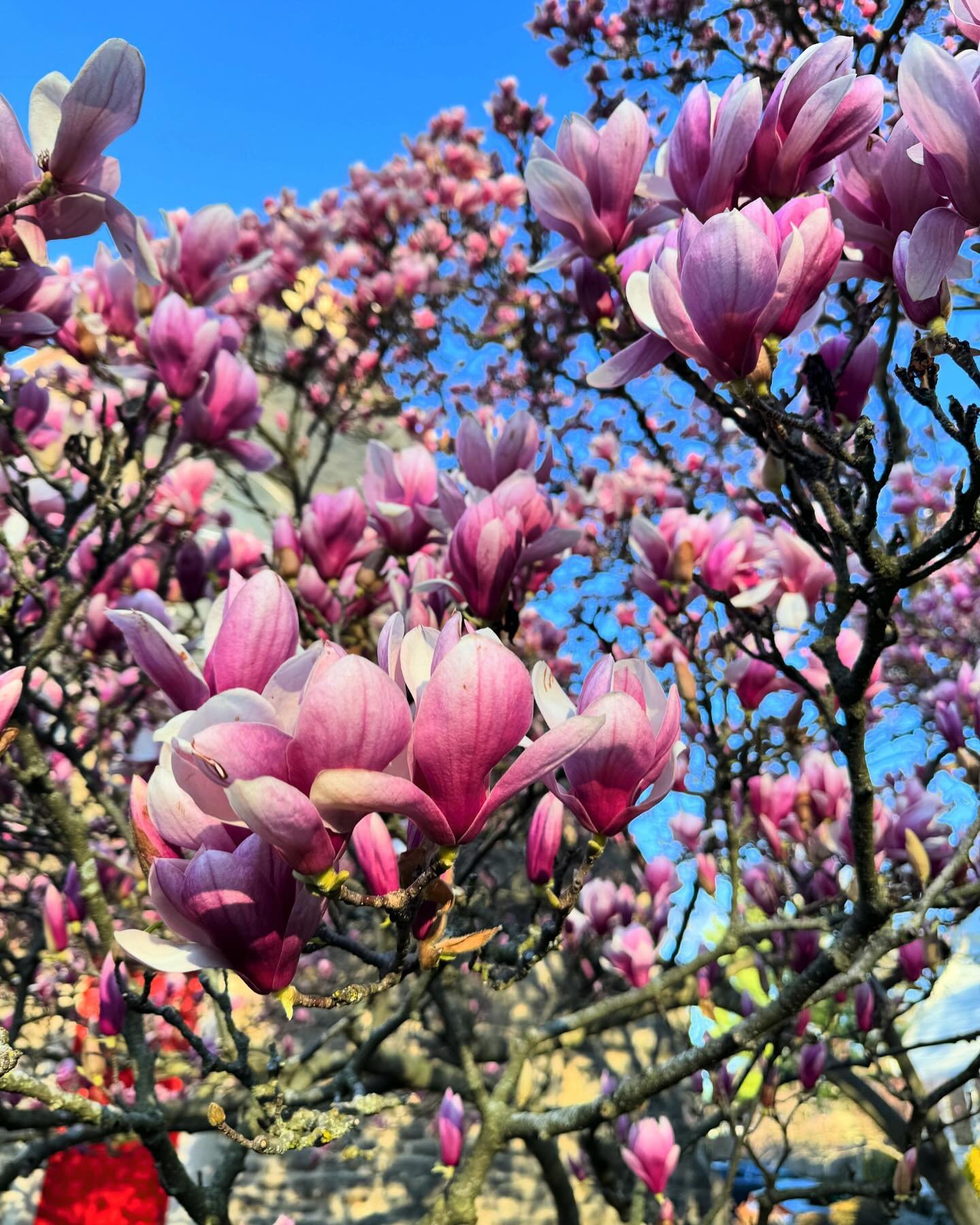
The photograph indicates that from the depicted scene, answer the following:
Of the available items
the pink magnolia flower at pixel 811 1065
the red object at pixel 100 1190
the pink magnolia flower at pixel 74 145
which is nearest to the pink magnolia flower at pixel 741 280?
the pink magnolia flower at pixel 74 145

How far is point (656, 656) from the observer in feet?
10.2

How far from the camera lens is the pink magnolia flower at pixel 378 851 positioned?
91cm

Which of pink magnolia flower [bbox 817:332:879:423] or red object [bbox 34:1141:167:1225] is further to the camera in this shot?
red object [bbox 34:1141:167:1225]

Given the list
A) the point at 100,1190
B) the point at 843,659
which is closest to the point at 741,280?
the point at 843,659

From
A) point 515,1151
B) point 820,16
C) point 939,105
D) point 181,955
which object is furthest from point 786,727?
point 515,1151

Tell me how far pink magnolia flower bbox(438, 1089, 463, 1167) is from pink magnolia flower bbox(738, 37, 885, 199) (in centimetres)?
237

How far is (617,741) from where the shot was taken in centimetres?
83

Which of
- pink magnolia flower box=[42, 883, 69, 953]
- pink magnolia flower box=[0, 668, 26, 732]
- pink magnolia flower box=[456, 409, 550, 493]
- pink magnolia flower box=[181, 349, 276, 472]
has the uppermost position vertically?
pink magnolia flower box=[181, 349, 276, 472]

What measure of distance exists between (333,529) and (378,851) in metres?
1.17

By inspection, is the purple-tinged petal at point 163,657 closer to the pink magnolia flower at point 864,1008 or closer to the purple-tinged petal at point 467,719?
the purple-tinged petal at point 467,719

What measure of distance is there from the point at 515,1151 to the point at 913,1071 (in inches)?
172

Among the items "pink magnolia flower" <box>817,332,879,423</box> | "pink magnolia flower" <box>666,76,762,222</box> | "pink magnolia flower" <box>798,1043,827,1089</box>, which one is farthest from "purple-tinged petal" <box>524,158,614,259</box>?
"pink magnolia flower" <box>798,1043,827,1089</box>

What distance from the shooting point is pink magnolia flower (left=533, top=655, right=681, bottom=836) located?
0.83 metres

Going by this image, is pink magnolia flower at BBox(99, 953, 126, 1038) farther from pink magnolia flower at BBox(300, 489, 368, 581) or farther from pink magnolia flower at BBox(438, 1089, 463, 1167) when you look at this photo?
pink magnolia flower at BBox(438, 1089, 463, 1167)
